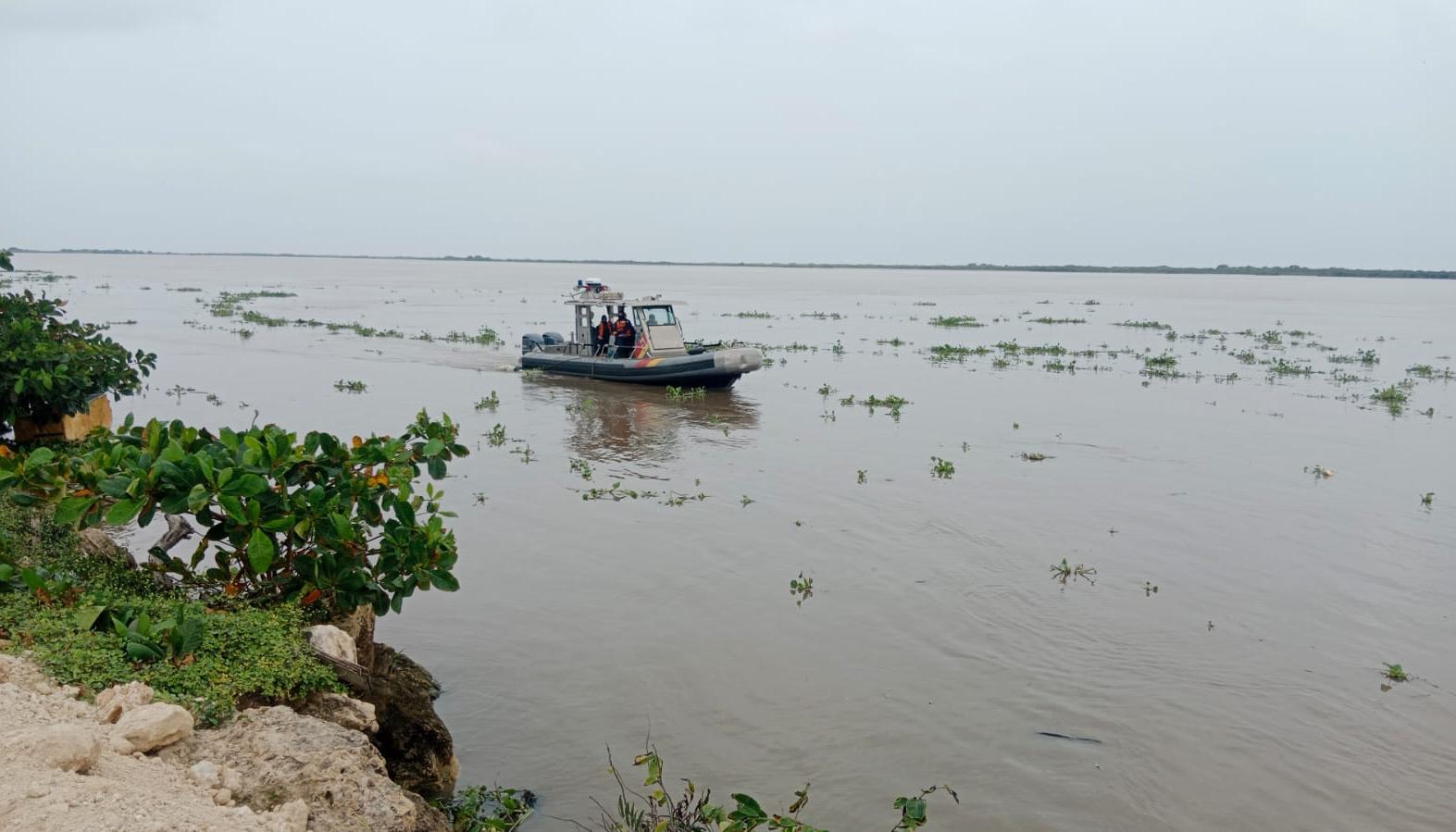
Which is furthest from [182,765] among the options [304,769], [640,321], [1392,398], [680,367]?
[1392,398]

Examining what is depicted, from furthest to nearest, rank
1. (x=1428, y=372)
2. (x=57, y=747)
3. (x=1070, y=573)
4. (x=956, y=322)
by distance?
(x=956, y=322) → (x=1428, y=372) → (x=1070, y=573) → (x=57, y=747)

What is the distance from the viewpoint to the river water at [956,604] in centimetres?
569

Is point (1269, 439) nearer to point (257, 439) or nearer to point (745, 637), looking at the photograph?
point (745, 637)

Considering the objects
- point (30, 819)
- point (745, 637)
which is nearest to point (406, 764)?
point (30, 819)

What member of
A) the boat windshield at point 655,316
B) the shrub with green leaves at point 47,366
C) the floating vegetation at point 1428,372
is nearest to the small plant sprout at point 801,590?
the shrub with green leaves at point 47,366

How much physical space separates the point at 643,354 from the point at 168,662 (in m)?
16.9

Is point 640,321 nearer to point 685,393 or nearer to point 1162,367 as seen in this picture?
point 685,393

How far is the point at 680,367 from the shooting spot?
65.5 ft

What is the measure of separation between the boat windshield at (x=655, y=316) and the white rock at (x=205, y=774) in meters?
17.8

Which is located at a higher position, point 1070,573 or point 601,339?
point 601,339

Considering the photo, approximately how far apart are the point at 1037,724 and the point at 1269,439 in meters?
11.9

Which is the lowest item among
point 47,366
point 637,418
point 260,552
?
point 637,418

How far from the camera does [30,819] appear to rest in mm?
2799

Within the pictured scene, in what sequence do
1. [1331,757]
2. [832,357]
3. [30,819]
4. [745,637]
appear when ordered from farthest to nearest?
[832,357] → [745,637] → [1331,757] → [30,819]
